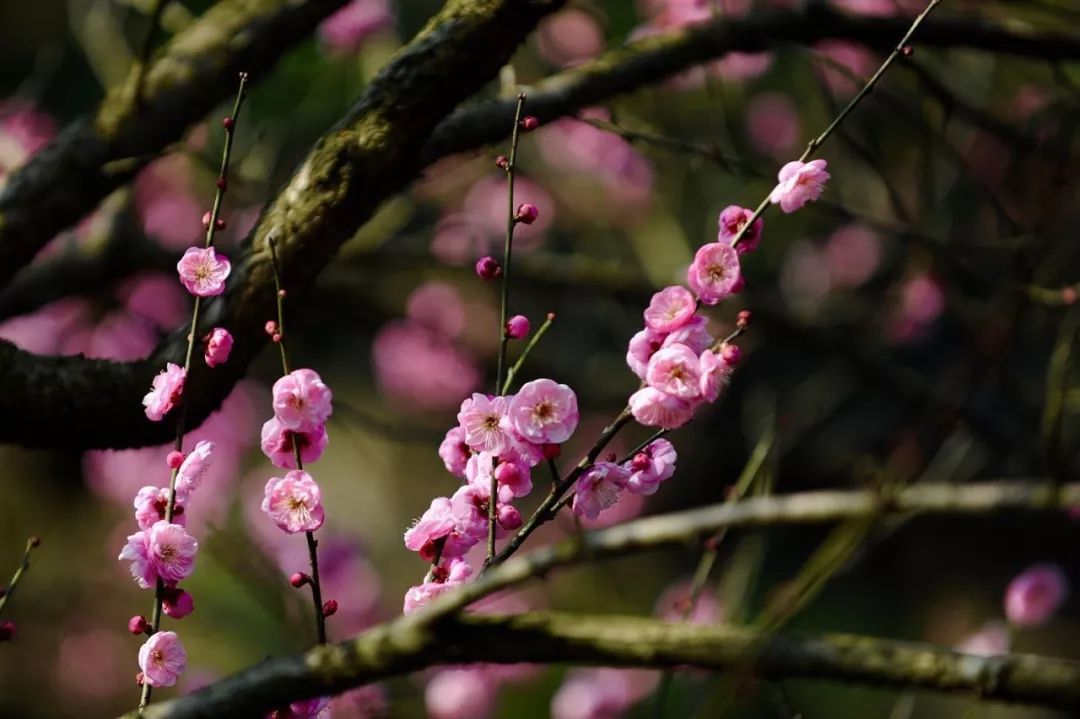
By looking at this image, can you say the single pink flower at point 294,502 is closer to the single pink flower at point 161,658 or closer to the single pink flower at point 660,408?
the single pink flower at point 161,658

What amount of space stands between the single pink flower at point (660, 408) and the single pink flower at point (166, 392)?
0.64 metres

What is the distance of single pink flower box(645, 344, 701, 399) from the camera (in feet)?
5.12

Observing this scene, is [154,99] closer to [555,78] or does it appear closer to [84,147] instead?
[84,147]

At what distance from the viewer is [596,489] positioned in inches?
63.8

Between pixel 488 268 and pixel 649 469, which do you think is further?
pixel 488 268

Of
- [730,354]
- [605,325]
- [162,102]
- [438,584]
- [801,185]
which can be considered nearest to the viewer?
[730,354]

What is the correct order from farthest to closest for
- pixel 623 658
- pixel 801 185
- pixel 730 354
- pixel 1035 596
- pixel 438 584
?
pixel 1035 596, pixel 801 185, pixel 438 584, pixel 730 354, pixel 623 658

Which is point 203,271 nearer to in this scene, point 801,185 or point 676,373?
point 676,373

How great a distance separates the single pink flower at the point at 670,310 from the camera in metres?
1.65

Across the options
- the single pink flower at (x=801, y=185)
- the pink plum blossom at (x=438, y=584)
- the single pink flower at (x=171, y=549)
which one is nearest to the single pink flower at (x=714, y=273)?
the single pink flower at (x=801, y=185)

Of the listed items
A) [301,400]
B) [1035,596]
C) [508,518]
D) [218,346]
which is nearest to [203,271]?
[218,346]

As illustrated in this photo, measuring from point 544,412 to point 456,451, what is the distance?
0.21 m

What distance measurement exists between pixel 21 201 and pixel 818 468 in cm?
523

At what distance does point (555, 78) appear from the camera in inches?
93.6
